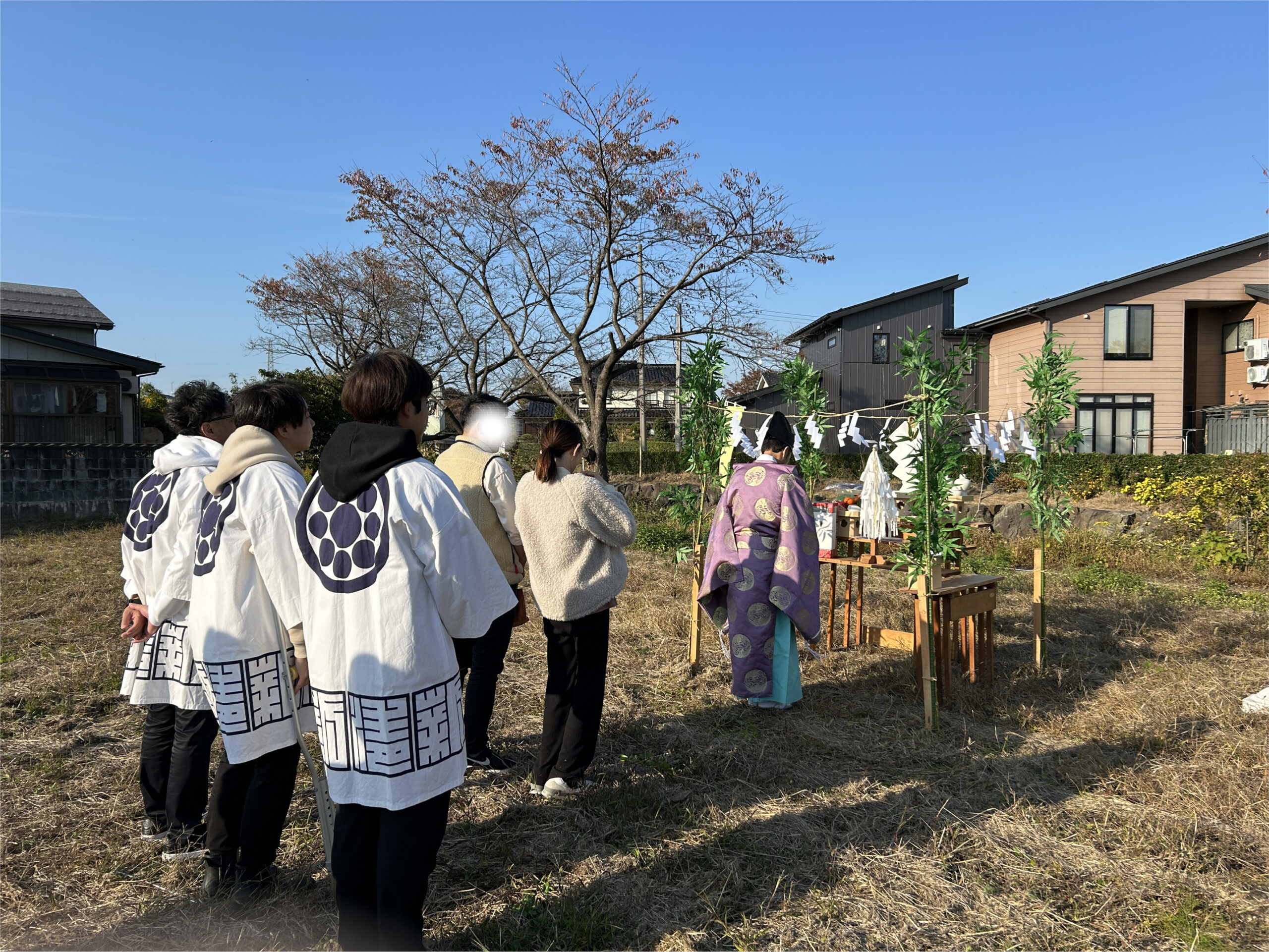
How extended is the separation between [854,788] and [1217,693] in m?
2.72

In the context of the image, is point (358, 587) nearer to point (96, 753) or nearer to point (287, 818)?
point (287, 818)

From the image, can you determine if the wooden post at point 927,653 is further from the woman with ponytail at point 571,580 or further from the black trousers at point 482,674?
the black trousers at point 482,674

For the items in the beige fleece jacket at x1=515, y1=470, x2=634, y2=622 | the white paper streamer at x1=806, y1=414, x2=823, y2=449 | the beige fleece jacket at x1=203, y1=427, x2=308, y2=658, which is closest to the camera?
the beige fleece jacket at x1=203, y1=427, x2=308, y2=658

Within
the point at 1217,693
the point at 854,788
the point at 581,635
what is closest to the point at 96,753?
the point at 581,635

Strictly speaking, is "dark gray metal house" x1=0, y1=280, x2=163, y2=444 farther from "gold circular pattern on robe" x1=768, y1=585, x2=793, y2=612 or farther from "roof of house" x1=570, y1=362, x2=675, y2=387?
"gold circular pattern on robe" x1=768, y1=585, x2=793, y2=612

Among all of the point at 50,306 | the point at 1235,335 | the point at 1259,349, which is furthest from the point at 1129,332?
the point at 50,306

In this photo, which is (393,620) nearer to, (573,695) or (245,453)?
(245,453)

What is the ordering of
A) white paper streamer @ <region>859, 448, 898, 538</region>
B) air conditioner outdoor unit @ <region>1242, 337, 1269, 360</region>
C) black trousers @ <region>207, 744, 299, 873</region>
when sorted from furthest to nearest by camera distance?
air conditioner outdoor unit @ <region>1242, 337, 1269, 360</region> → white paper streamer @ <region>859, 448, 898, 538</region> → black trousers @ <region>207, 744, 299, 873</region>

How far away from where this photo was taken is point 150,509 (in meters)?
3.00

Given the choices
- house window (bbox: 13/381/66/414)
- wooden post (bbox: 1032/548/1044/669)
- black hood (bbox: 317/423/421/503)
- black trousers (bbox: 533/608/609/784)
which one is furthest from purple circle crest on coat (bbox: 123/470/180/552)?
house window (bbox: 13/381/66/414)

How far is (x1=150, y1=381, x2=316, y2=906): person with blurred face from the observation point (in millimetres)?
2553

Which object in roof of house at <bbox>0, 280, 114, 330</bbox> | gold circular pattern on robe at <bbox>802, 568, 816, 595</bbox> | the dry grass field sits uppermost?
roof of house at <bbox>0, 280, 114, 330</bbox>

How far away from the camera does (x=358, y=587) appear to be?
6.90ft

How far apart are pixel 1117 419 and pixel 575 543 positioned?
21.2m
